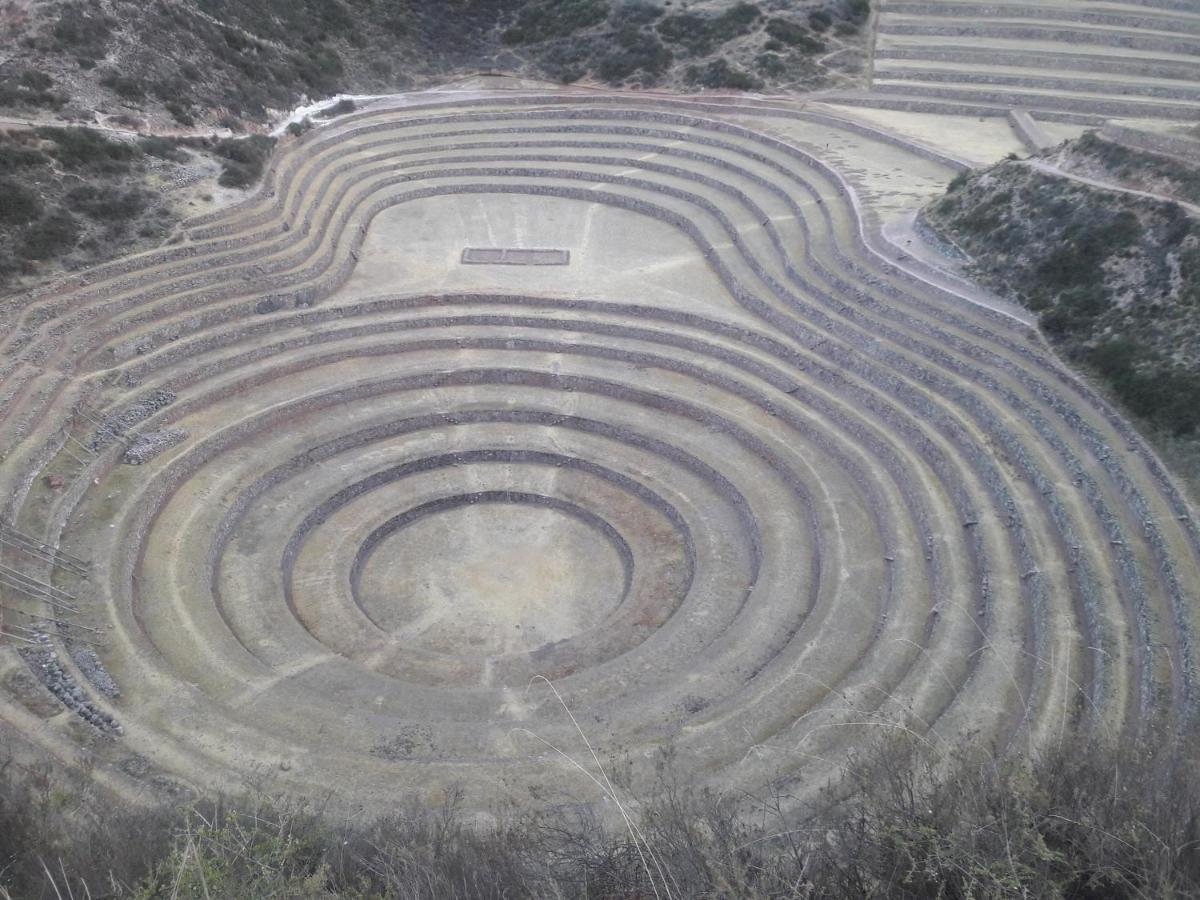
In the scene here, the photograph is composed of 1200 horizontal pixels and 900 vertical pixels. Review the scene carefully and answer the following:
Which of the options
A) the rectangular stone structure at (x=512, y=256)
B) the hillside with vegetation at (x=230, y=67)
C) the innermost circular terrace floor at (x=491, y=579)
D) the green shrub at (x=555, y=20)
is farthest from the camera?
the green shrub at (x=555, y=20)

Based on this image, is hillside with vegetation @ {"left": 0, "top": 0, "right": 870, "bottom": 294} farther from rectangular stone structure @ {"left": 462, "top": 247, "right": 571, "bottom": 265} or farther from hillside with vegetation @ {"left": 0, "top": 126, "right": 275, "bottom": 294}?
rectangular stone structure @ {"left": 462, "top": 247, "right": 571, "bottom": 265}

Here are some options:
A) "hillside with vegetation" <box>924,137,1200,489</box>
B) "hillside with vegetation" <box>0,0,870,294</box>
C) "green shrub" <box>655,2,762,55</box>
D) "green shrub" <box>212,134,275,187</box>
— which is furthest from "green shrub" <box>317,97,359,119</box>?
"hillside with vegetation" <box>924,137,1200,489</box>

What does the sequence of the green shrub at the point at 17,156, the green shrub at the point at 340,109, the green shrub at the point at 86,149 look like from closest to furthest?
the green shrub at the point at 17,156 → the green shrub at the point at 86,149 → the green shrub at the point at 340,109

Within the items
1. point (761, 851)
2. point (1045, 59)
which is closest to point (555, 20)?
point (1045, 59)

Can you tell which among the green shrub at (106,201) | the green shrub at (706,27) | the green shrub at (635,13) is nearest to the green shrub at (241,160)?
the green shrub at (106,201)

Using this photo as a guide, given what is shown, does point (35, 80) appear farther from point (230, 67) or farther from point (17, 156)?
point (230, 67)

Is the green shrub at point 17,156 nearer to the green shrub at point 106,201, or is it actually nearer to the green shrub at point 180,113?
the green shrub at point 106,201

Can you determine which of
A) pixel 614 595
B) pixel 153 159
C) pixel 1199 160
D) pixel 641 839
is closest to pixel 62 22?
pixel 153 159

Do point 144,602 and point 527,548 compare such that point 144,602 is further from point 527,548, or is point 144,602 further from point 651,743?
point 651,743
